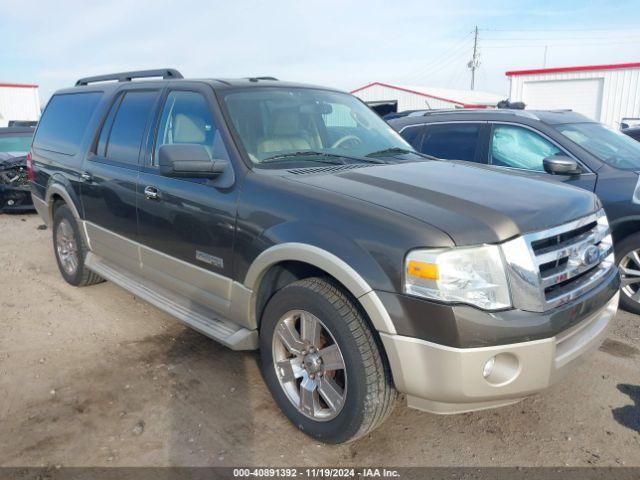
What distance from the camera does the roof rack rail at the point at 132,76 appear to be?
14.3ft

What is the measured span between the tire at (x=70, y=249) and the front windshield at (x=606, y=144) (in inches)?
187

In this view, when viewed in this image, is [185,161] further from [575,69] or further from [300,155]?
[575,69]

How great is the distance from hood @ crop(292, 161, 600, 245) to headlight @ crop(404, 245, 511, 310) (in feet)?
0.22

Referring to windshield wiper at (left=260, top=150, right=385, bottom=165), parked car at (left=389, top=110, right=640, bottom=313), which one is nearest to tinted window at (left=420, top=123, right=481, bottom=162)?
parked car at (left=389, top=110, right=640, bottom=313)

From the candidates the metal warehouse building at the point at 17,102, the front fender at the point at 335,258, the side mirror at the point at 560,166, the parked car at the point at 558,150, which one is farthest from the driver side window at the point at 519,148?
the metal warehouse building at the point at 17,102

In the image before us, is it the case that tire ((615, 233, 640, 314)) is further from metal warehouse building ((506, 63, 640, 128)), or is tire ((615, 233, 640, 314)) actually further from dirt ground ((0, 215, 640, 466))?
metal warehouse building ((506, 63, 640, 128))

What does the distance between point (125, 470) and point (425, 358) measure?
1.62 metres

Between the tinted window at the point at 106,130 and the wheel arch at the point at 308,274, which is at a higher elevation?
the tinted window at the point at 106,130

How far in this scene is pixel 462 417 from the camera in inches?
122

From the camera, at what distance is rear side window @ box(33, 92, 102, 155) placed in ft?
15.9

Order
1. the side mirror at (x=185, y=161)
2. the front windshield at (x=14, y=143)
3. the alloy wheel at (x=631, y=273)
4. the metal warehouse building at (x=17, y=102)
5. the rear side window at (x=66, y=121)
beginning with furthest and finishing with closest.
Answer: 1. the metal warehouse building at (x=17, y=102)
2. the front windshield at (x=14, y=143)
3. the rear side window at (x=66, y=121)
4. the alloy wheel at (x=631, y=273)
5. the side mirror at (x=185, y=161)

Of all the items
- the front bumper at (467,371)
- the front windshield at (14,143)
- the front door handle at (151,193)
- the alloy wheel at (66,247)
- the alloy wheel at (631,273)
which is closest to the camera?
the front bumper at (467,371)

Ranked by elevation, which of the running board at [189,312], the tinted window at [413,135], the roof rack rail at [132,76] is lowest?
the running board at [189,312]

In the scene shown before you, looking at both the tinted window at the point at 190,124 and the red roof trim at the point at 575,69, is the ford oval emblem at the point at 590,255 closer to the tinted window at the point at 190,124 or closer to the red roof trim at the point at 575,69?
the tinted window at the point at 190,124
